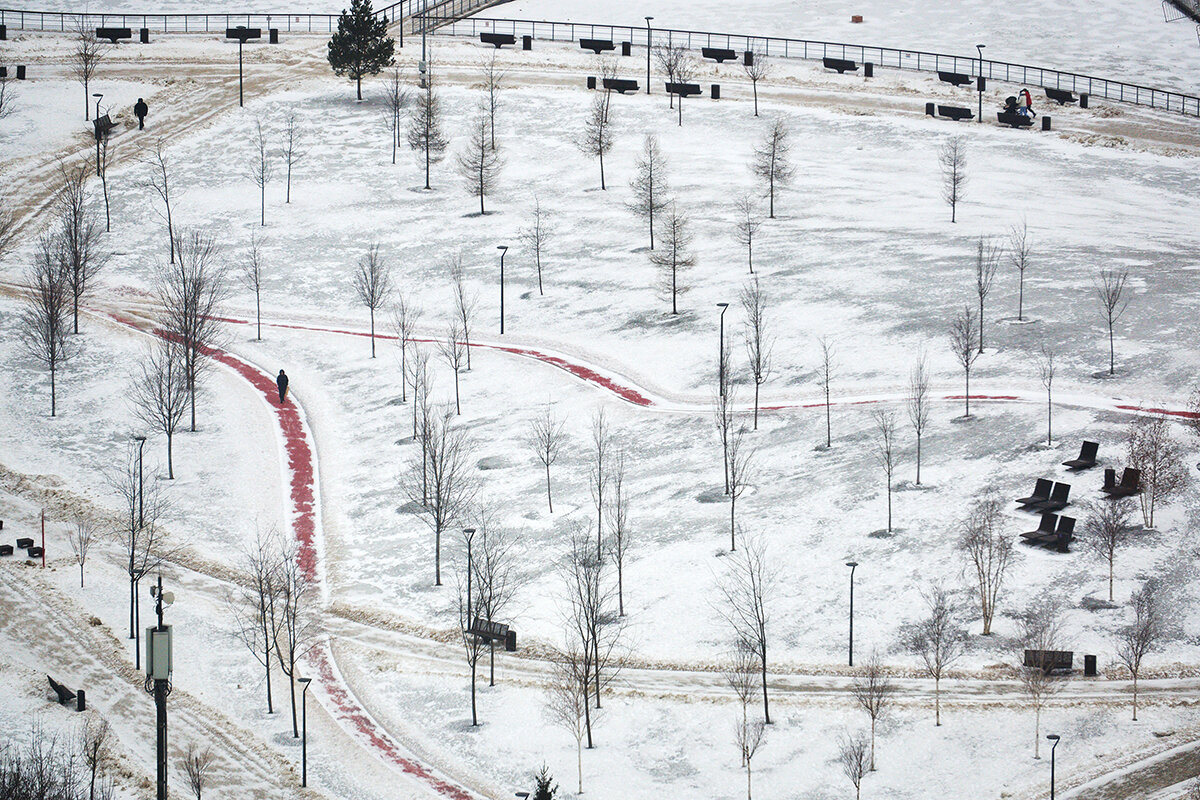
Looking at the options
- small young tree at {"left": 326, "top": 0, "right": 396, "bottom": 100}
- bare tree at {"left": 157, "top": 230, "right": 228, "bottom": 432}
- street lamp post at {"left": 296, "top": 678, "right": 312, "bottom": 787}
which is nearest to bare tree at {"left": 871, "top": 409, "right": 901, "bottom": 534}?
street lamp post at {"left": 296, "top": 678, "right": 312, "bottom": 787}

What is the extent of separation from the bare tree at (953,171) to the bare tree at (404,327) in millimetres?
32223

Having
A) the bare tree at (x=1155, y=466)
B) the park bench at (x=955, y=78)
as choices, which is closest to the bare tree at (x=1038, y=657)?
the bare tree at (x=1155, y=466)

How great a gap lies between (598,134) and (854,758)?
6842cm

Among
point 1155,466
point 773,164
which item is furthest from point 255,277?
point 1155,466

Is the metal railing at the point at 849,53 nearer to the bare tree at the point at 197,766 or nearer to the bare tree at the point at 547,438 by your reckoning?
the bare tree at the point at 547,438

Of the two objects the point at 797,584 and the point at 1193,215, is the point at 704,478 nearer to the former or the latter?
the point at 797,584

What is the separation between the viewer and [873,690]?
45.1 m

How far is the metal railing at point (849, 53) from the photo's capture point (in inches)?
4540

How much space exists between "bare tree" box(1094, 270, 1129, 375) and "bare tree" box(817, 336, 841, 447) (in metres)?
12.4

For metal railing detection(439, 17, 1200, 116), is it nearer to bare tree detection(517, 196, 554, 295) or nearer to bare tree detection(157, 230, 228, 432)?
bare tree detection(517, 196, 554, 295)

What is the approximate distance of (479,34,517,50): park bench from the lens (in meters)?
123

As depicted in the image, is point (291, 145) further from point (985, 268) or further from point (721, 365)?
point (985, 268)

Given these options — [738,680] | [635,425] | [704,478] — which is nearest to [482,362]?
[635,425]

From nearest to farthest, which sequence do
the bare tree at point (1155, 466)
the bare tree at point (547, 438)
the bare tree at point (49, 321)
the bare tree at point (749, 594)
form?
1. the bare tree at point (749, 594)
2. the bare tree at point (1155, 466)
3. the bare tree at point (547, 438)
4. the bare tree at point (49, 321)
